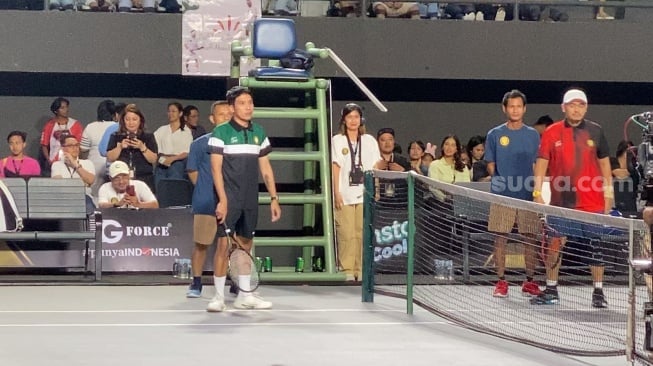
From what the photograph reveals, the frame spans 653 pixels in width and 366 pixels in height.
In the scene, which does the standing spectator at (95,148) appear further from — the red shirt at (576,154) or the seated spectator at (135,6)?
the red shirt at (576,154)

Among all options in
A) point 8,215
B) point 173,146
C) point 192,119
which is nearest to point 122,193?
point 8,215

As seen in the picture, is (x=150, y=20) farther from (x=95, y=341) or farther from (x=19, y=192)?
(x=95, y=341)

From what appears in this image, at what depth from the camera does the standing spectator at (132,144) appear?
13.4 m

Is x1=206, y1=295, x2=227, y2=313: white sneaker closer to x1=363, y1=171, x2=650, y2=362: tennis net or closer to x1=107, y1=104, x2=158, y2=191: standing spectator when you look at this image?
x1=363, y1=171, x2=650, y2=362: tennis net

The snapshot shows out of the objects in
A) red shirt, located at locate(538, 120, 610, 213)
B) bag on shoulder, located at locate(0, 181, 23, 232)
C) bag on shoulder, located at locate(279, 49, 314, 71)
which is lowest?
bag on shoulder, located at locate(0, 181, 23, 232)

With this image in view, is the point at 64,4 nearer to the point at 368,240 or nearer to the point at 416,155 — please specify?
the point at 416,155

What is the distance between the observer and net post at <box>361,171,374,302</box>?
424 inches

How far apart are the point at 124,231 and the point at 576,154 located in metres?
5.07

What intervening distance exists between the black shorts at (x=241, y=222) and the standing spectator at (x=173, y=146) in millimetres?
4224

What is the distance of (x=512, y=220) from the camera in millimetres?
10781

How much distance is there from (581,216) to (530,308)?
2.94 m

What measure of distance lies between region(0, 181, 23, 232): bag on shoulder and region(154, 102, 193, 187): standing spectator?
2184mm

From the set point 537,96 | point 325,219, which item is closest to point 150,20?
point 325,219

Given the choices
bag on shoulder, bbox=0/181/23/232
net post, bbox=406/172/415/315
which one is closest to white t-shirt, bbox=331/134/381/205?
net post, bbox=406/172/415/315
